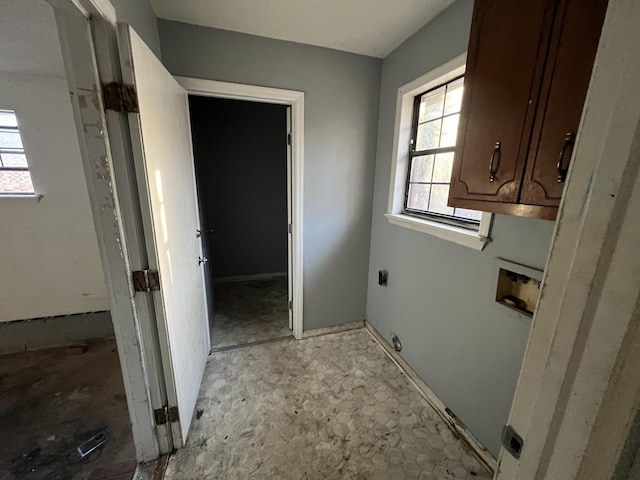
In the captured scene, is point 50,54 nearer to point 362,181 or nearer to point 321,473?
point 362,181

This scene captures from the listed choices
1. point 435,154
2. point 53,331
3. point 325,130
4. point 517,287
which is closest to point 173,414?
point 53,331

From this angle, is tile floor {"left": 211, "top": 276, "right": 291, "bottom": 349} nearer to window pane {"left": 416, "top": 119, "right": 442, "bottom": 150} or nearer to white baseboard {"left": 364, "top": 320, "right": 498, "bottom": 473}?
white baseboard {"left": 364, "top": 320, "right": 498, "bottom": 473}

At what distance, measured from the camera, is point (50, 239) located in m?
2.07

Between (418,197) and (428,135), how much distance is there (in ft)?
1.49

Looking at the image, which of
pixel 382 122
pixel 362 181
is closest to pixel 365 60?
pixel 382 122

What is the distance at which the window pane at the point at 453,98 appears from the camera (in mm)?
1551

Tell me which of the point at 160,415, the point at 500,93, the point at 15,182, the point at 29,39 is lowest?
the point at 160,415

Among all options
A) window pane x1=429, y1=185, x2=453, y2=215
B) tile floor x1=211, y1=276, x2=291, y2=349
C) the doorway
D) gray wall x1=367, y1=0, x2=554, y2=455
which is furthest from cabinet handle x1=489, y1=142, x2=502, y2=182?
the doorway

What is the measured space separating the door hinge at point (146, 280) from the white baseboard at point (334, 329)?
155cm

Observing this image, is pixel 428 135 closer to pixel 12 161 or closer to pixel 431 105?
pixel 431 105

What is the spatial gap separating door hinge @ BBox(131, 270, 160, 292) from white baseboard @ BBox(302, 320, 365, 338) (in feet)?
5.10

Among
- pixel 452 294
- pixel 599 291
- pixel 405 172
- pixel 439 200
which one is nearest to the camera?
pixel 599 291

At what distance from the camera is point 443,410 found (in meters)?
1.62

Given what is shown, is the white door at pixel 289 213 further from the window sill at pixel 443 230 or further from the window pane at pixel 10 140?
the window pane at pixel 10 140
